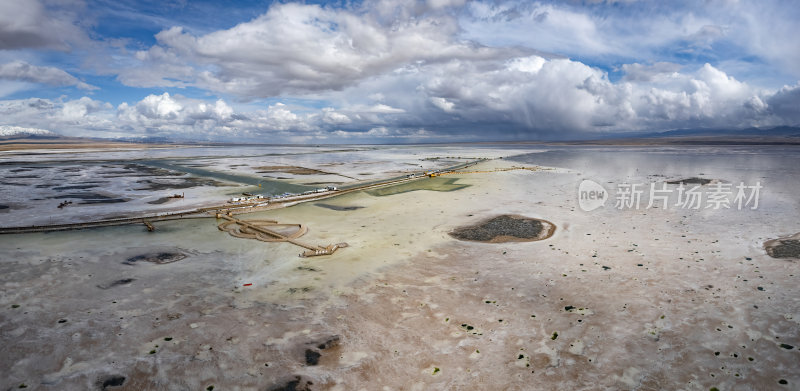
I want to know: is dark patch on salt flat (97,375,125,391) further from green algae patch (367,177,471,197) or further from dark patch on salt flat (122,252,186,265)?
green algae patch (367,177,471,197)

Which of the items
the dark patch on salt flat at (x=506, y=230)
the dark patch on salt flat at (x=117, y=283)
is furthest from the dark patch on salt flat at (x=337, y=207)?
the dark patch on salt flat at (x=117, y=283)

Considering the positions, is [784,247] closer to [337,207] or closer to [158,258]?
[337,207]

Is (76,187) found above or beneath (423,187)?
above

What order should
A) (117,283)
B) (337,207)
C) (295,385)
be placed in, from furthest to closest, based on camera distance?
(337,207)
(117,283)
(295,385)

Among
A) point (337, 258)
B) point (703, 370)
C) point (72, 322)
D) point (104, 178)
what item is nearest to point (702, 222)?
point (703, 370)

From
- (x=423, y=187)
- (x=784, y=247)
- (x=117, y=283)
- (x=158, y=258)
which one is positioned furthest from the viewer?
(x=423, y=187)

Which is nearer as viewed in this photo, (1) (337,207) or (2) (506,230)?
(2) (506,230)

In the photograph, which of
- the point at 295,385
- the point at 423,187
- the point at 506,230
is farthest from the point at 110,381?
the point at 423,187

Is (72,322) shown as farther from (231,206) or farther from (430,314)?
(231,206)
